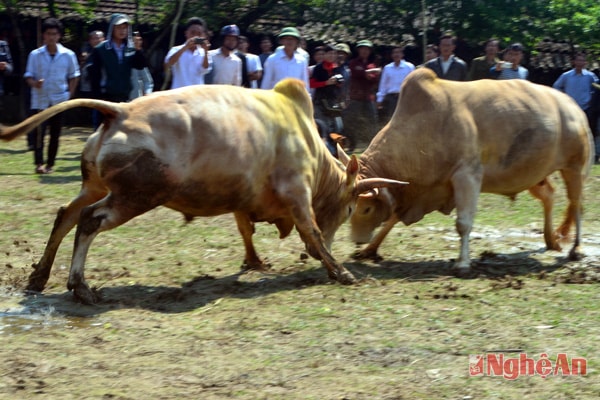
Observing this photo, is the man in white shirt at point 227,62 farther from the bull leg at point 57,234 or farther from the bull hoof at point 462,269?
the bull leg at point 57,234

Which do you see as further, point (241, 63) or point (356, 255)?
point (241, 63)

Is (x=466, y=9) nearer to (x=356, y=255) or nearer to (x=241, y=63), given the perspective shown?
(x=241, y=63)

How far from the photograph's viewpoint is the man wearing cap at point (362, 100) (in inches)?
599

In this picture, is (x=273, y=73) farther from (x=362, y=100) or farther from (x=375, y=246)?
(x=375, y=246)

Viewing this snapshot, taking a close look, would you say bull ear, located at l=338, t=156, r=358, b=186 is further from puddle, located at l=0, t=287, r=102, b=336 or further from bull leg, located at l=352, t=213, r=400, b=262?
puddle, located at l=0, t=287, r=102, b=336

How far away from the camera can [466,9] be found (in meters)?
19.9

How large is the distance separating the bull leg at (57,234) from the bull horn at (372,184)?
203 cm

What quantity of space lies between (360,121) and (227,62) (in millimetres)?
3484

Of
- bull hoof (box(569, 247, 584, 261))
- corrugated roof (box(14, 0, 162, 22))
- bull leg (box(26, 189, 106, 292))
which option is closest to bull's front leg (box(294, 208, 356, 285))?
bull leg (box(26, 189, 106, 292))

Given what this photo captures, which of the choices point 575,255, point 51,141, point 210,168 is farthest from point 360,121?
point 210,168

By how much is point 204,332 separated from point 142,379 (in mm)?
954

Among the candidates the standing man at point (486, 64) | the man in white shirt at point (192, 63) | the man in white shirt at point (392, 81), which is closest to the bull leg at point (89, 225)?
the man in white shirt at point (192, 63)

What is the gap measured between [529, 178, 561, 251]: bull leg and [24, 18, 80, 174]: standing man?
578 centimetres

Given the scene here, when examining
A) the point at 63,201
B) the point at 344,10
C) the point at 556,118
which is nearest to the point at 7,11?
the point at 344,10
